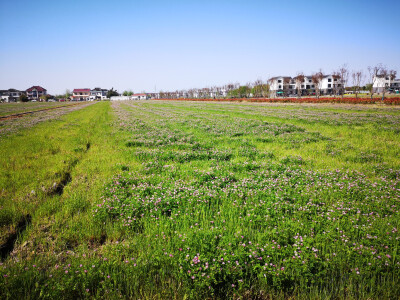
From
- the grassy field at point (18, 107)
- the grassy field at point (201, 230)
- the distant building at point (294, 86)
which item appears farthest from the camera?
the distant building at point (294, 86)

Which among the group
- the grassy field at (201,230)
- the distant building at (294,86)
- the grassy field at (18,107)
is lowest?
the grassy field at (201,230)

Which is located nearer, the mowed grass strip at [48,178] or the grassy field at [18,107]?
the mowed grass strip at [48,178]

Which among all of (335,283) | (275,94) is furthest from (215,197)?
(275,94)

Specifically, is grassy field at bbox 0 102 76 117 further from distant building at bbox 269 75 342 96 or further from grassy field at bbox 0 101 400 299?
distant building at bbox 269 75 342 96

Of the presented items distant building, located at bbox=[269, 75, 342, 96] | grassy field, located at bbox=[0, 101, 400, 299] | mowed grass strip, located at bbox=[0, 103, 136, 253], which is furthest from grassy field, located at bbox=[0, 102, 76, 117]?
distant building, located at bbox=[269, 75, 342, 96]

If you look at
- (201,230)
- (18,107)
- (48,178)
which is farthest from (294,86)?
(201,230)

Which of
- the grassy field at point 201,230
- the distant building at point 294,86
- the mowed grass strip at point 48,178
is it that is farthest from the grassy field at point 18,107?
the distant building at point 294,86

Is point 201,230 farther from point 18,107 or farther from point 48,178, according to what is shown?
point 18,107

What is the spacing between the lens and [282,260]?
3771mm

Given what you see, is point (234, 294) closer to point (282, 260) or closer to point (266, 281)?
point (266, 281)

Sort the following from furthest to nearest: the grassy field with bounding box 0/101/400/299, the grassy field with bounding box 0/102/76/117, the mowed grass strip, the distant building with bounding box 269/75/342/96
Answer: the distant building with bounding box 269/75/342/96 → the grassy field with bounding box 0/102/76/117 → the mowed grass strip → the grassy field with bounding box 0/101/400/299

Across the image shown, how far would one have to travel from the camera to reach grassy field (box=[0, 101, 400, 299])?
11.0ft

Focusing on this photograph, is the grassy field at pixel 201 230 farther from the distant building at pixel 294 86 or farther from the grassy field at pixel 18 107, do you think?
the distant building at pixel 294 86

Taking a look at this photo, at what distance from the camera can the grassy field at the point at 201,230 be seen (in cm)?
335
